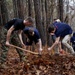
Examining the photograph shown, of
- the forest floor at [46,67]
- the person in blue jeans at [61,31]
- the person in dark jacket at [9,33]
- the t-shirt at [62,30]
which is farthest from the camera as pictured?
the t-shirt at [62,30]

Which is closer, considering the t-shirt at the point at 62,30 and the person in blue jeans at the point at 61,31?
the person in blue jeans at the point at 61,31

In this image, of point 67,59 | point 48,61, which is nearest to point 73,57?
point 67,59

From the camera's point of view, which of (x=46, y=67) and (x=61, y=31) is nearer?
(x=46, y=67)

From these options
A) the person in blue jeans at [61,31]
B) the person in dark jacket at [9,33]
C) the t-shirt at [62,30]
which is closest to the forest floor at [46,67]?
the person in dark jacket at [9,33]

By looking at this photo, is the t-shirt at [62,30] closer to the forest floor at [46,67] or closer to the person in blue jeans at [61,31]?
the person in blue jeans at [61,31]

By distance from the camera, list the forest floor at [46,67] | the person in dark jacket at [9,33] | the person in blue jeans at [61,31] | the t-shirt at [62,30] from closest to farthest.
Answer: the forest floor at [46,67] < the person in dark jacket at [9,33] < the person in blue jeans at [61,31] < the t-shirt at [62,30]

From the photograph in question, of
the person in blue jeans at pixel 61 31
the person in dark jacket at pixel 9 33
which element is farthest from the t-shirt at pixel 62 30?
the person in dark jacket at pixel 9 33

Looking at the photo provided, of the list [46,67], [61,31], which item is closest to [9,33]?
[46,67]

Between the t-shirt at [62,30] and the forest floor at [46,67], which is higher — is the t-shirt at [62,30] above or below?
above

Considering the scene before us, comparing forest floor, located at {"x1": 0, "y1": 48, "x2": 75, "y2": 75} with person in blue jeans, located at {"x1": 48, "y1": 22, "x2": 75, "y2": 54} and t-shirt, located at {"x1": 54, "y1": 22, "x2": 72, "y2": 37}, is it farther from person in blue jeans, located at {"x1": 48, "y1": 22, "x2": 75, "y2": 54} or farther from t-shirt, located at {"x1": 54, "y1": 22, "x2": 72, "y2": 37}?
t-shirt, located at {"x1": 54, "y1": 22, "x2": 72, "y2": 37}

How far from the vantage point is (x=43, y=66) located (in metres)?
8.31

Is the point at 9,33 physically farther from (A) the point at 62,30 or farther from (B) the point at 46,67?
(A) the point at 62,30

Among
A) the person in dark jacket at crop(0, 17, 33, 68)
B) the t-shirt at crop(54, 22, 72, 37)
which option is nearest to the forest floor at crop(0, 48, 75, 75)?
the person in dark jacket at crop(0, 17, 33, 68)

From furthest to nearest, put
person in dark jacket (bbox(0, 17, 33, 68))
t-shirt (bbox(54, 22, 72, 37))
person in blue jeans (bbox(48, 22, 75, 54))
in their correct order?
t-shirt (bbox(54, 22, 72, 37)) < person in blue jeans (bbox(48, 22, 75, 54)) < person in dark jacket (bbox(0, 17, 33, 68))
